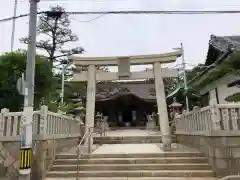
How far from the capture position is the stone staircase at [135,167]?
7.35 m

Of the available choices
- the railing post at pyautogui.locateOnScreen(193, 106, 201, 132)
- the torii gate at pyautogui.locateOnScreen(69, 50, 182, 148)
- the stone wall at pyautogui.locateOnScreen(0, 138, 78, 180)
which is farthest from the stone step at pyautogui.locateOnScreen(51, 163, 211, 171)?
the torii gate at pyautogui.locateOnScreen(69, 50, 182, 148)

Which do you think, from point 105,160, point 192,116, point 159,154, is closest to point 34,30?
point 105,160

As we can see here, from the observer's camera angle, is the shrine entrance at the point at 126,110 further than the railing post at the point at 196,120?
Yes

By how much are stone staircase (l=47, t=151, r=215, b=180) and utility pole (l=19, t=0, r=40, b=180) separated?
203 cm

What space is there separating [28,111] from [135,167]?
150 inches

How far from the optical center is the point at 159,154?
8617 mm

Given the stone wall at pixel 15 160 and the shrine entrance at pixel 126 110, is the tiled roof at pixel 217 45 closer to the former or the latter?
the stone wall at pixel 15 160

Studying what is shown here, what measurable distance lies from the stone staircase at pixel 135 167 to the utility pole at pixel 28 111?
2.03m

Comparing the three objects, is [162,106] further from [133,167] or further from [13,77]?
[13,77]

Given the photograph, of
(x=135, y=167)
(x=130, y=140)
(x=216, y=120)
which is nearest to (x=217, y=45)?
(x=130, y=140)

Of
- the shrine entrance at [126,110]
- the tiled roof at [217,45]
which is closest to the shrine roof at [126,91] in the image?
the shrine entrance at [126,110]

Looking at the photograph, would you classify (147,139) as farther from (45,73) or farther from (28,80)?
(28,80)

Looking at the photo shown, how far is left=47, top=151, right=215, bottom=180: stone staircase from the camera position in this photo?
7352mm

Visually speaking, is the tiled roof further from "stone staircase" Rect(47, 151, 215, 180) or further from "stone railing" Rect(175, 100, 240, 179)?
"stone staircase" Rect(47, 151, 215, 180)
